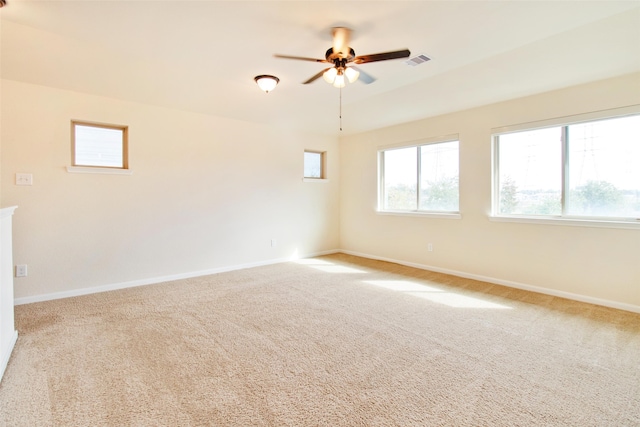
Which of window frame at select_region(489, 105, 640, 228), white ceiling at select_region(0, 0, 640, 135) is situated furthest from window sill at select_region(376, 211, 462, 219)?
white ceiling at select_region(0, 0, 640, 135)

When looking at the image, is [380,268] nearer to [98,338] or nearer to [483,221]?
[483,221]

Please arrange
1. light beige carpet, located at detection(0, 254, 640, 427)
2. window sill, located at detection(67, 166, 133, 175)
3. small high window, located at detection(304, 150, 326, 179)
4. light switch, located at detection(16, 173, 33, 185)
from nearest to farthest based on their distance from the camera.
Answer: light beige carpet, located at detection(0, 254, 640, 427) < light switch, located at detection(16, 173, 33, 185) < window sill, located at detection(67, 166, 133, 175) < small high window, located at detection(304, 150, 326, 179)

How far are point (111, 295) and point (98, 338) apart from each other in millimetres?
1276

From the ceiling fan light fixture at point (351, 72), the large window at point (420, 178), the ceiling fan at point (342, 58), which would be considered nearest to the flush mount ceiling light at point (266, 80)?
the ceiling fan at point (342, 58)

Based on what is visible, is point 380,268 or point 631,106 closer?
point 631,106

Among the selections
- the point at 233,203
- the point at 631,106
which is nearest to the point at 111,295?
the point at 233,203

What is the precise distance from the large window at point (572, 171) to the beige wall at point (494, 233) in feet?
0.62

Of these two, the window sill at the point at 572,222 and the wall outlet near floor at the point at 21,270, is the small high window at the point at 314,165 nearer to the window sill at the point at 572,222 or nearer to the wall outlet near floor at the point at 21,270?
the window sill at the point at 572,222

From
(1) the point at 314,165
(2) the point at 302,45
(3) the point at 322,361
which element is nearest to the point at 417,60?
(2) the point at 302,45

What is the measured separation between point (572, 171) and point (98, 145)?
5849mm

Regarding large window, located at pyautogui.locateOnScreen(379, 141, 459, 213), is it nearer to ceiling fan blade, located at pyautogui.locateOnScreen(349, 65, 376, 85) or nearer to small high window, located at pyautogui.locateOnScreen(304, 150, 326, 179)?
small high window, located at pyautogui.locateOnScreen(304, 150, 326, 179)

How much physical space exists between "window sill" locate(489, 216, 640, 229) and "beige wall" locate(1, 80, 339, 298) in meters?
3.32

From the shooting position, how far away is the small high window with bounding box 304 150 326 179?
Result: 5922 mm

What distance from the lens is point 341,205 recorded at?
20.8 feet
